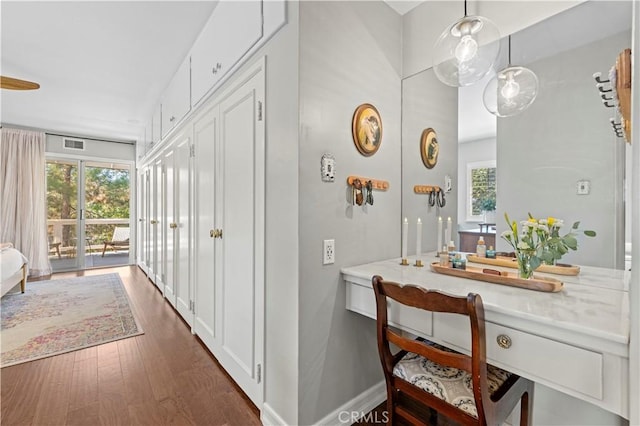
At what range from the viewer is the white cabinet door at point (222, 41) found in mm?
1672

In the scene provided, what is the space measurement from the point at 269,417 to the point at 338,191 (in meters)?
1.27

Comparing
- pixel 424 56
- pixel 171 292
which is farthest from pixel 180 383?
pixel 424 56

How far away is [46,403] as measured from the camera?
1751 mm

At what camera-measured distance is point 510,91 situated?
151cm

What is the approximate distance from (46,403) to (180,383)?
0.74m

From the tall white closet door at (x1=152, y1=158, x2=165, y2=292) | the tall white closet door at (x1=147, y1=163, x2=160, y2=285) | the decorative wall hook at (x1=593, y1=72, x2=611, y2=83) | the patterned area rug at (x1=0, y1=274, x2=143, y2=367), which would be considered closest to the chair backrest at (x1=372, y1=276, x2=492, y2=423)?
the decorative wall hook at (x1=593, y1=72, x2=611, y2=83)

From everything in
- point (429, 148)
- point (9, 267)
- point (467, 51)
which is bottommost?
point (9, 267)

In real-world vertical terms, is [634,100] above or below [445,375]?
above

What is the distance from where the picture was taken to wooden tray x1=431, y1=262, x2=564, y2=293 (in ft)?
3.66

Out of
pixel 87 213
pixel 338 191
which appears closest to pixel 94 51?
pixel 338 191

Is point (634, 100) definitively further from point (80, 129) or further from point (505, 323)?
point (80, 129)

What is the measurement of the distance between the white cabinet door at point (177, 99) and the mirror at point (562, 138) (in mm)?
2289

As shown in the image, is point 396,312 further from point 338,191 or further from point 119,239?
point 119,239

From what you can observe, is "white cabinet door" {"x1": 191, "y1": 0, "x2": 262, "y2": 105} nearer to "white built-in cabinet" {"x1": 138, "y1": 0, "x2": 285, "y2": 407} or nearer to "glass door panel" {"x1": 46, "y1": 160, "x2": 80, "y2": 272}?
"white built-in cabinet" {"x1": 138, "y1": 0, "x2": 285, "y2": 407}
